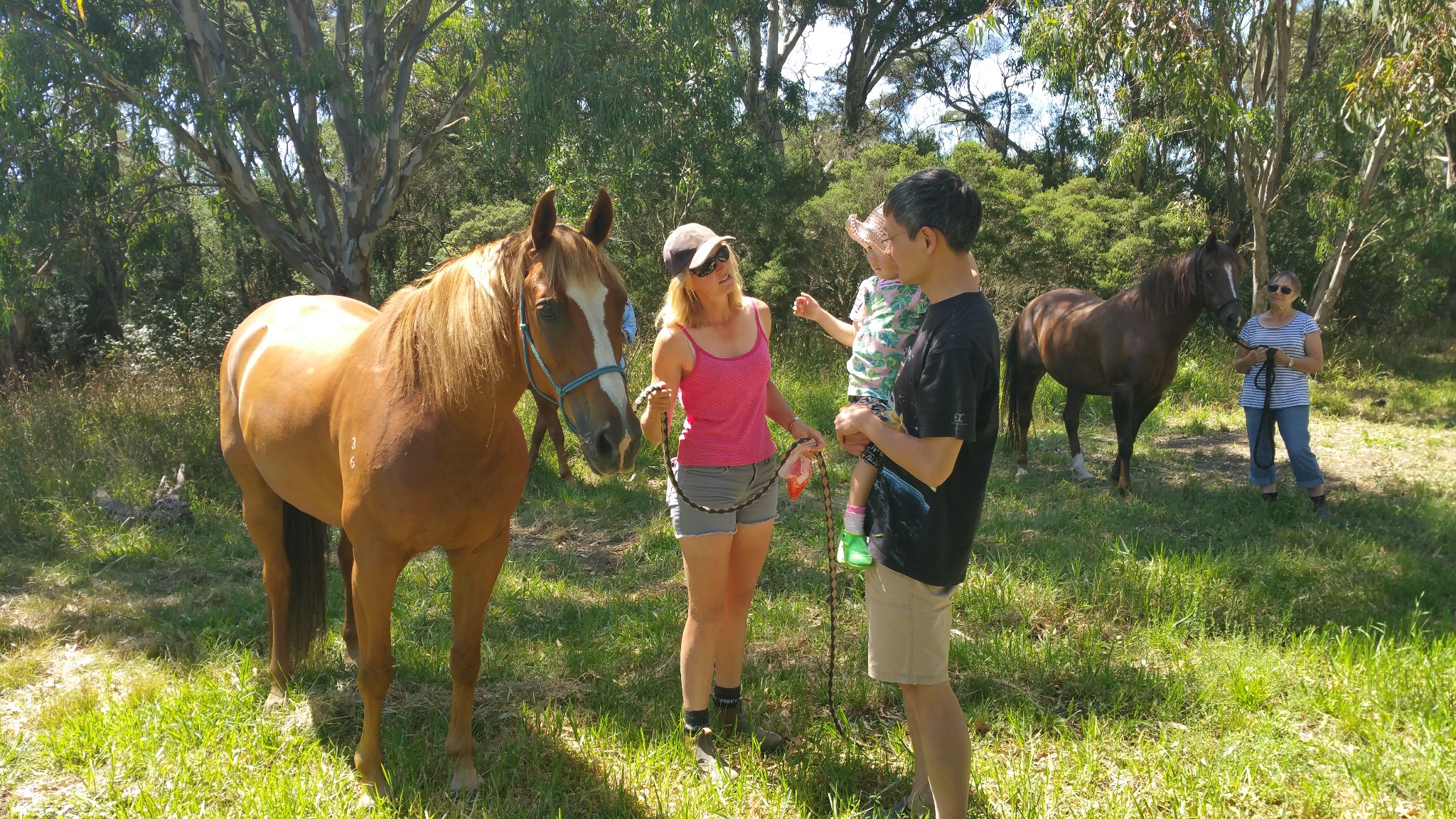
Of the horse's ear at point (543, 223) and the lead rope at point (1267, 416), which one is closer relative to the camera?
the horse's ear at point (543, 223)

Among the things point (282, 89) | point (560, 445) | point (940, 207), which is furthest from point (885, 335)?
point (282, 89)

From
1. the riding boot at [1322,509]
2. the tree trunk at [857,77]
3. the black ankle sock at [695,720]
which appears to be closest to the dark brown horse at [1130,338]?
the riding boot at [1322,509]

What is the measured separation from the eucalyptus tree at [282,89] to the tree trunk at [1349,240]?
9931 millimetres

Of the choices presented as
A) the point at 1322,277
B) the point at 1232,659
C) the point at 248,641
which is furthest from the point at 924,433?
the point at 1322,277

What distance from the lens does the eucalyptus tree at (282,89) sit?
660 cm

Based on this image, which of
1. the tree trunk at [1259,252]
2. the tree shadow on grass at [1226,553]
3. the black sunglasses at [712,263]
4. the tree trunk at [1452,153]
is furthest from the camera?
the tree trunk at [1452,153]

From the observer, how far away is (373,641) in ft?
8.60

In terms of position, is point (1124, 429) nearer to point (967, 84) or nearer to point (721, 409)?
point (721, 409)

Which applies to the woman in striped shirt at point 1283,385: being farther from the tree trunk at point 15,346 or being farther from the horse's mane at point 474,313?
the tree trunk at point 15,346

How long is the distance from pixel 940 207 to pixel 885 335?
0.66 meters

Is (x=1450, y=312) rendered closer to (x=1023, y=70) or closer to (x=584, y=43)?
(x=1023, y=70)

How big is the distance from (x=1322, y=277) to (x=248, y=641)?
41.5ft

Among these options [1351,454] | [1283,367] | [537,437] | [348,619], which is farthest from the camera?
[1351,454]

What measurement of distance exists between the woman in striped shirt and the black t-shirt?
4343 millimetres
